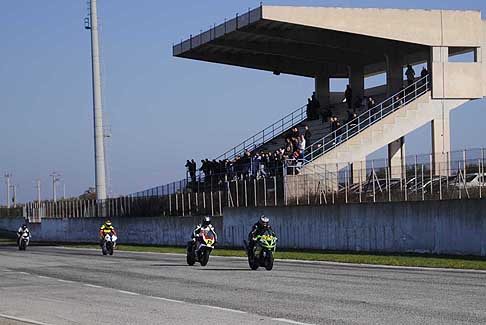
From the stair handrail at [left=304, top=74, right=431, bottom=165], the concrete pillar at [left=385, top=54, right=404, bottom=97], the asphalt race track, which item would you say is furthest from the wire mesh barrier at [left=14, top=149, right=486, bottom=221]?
the concrete pillar at [left=385, top=54, right=404, bottom=97]

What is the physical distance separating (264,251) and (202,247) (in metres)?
3.57

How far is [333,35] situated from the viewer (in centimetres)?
5762

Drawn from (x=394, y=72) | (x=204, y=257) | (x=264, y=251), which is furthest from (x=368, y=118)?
(x=264, y=251)

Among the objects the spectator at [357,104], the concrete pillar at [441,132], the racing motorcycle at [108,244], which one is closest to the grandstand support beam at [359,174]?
the racing motorcycle at [108,244]

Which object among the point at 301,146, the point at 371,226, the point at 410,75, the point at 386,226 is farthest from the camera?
the point at 410,75

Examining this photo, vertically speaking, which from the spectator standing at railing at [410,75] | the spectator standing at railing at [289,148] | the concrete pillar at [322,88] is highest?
the concrete pillar at [322,88]

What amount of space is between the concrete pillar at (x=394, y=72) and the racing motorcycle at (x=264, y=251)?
31.3 m

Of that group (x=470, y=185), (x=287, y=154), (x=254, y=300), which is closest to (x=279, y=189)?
(x=287, y=154)

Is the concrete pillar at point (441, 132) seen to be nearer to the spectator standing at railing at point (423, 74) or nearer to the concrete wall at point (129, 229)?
the spectator standing at railing at point (423, 74)

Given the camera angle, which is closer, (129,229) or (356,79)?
(129,229)

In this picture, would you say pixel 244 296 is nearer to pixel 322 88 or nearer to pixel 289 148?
pixel 289 148

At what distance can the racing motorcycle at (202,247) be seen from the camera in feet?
107

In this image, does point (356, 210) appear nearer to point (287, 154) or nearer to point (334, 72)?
point (287, 154)

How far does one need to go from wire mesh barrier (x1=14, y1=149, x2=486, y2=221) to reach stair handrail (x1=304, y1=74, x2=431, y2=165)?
4203mm
